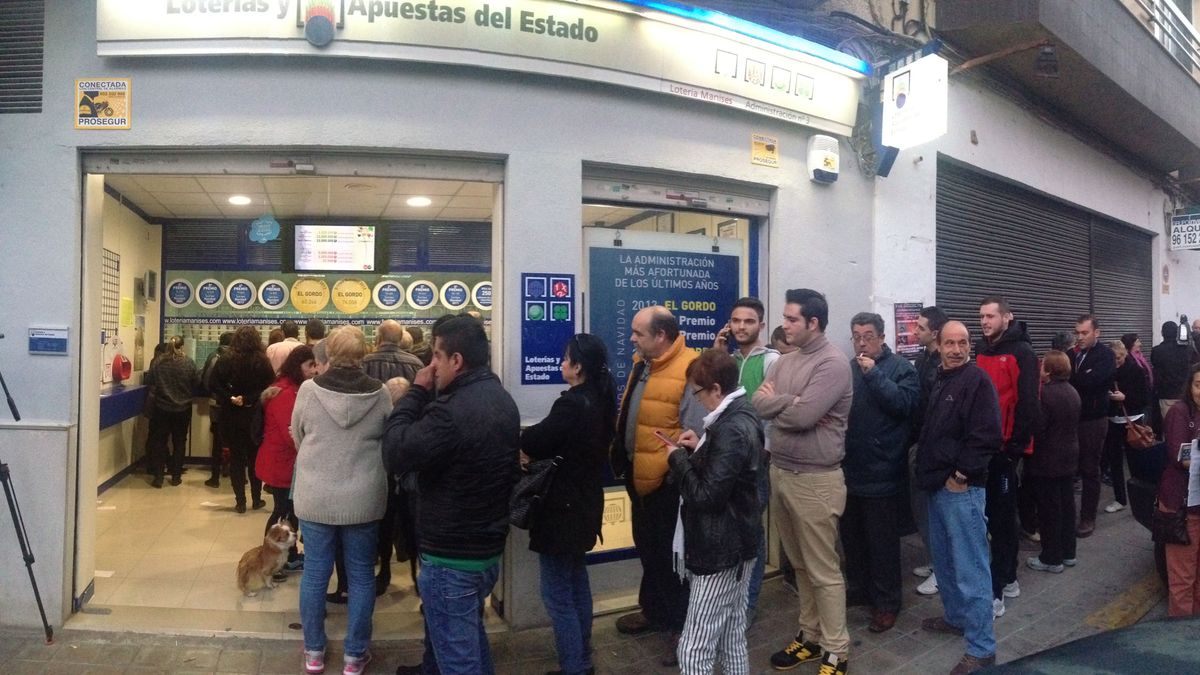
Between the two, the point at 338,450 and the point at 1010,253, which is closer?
the point at 338,450

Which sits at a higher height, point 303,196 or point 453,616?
point 303,196

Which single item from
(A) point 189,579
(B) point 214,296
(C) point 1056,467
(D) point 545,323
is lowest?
(A) point 189,579

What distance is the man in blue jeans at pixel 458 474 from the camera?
3039mm

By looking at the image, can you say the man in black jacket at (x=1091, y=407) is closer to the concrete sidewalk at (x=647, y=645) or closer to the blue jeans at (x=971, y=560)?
the concrete sidewalk at (x=647, y=645)

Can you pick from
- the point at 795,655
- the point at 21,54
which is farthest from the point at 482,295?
the point at 795,655

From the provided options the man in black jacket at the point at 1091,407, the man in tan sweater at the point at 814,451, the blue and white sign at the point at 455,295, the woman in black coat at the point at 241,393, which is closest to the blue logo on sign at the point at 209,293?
the woman in black coat at the point at 241,393

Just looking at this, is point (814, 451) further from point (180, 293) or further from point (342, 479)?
point (180, 293)

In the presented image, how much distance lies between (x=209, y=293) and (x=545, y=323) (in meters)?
6.27

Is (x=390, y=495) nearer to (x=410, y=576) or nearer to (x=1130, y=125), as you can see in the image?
(x=410, y=576)

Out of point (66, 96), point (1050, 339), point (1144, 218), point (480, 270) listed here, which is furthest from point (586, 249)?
point (1144, 218)

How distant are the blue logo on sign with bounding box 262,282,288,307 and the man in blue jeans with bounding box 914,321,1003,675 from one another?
7.69 meters

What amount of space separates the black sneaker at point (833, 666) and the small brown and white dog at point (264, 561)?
11.3 ft

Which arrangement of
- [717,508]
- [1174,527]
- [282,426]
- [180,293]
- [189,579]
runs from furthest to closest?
[180,293] → [189,579] → [282,426] → [1174,527] → [717,508]

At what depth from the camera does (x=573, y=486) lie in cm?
355
